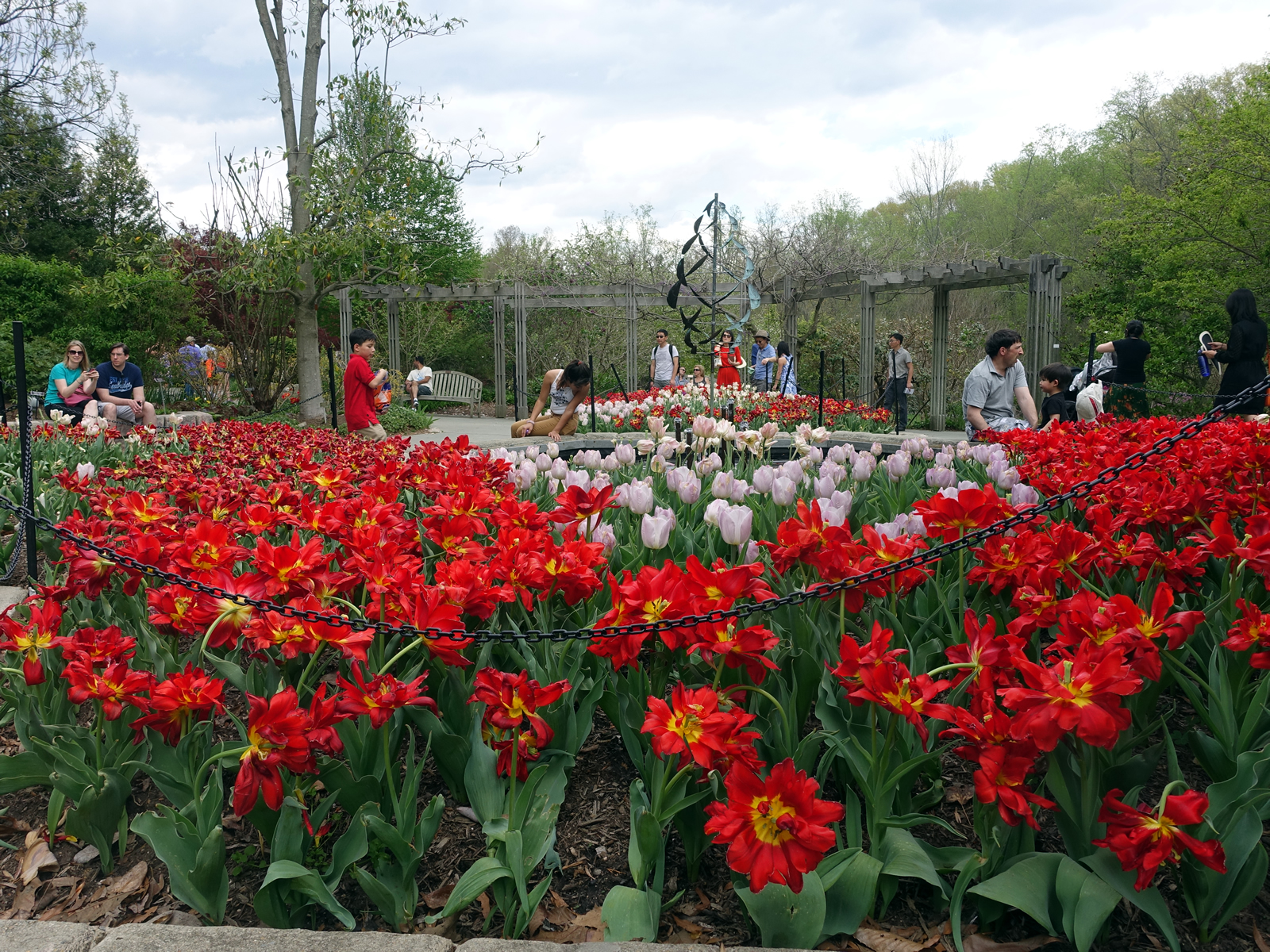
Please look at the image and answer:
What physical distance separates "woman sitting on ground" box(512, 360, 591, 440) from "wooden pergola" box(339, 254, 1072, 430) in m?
7.11

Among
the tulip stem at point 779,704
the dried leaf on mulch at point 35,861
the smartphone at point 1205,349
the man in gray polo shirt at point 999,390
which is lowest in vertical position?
the dried leaf on mulch at point 35,861

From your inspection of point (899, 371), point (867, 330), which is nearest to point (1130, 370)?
point (899, 371)

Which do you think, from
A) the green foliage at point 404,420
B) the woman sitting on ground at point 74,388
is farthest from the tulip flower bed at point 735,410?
the woman sitting on ground at point 74,388

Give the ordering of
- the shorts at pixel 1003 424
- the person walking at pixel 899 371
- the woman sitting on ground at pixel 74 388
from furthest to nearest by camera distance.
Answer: the person walking at pixel 899 371, the woman sitting on ground at pixel 74 388, the shorts at pixel 1003 424

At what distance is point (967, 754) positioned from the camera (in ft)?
4.70

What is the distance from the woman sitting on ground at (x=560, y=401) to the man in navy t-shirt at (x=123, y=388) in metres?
3.53

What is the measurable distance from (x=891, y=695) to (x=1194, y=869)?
1.89 feet

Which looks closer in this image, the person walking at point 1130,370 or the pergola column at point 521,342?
the person walking at point 1130,370

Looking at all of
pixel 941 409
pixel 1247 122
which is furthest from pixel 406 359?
pixel 1247 122

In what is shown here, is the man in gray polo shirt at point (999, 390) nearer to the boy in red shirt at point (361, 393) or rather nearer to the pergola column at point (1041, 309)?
the boy in red shirt at point (361, 393)

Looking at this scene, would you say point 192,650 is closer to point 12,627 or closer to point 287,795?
point 12,627

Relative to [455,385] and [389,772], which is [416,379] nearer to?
[455,385]

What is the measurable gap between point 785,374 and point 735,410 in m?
3.67

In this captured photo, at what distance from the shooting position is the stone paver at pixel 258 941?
1.48 m
